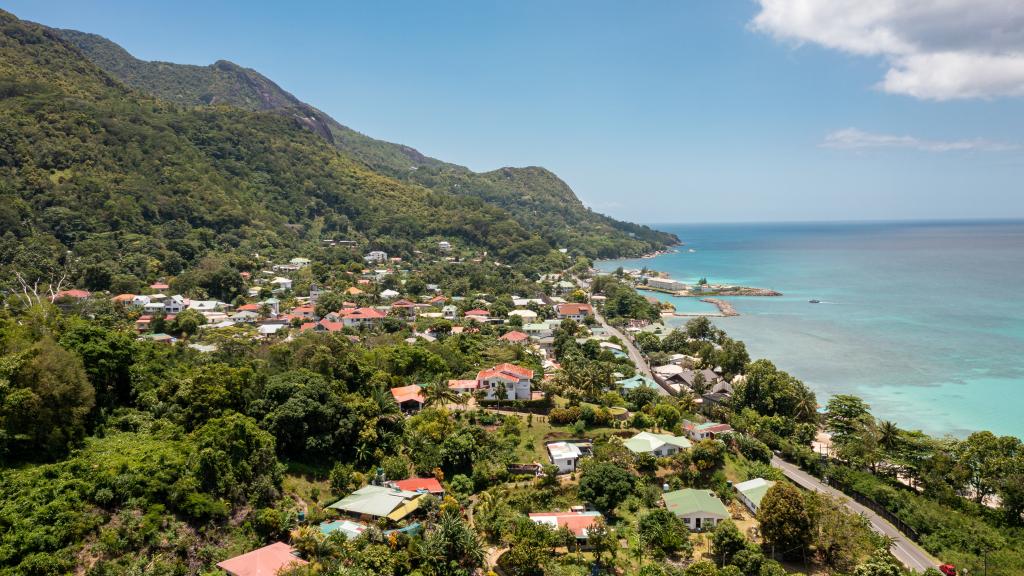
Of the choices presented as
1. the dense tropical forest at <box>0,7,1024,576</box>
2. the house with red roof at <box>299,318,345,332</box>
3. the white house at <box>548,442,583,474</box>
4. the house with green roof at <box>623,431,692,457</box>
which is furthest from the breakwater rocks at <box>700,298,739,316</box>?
the white house at <box>548,442,583,474</box>

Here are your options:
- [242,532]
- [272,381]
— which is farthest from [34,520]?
[272,381]

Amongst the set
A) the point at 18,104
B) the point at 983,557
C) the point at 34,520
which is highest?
the point at 18,104

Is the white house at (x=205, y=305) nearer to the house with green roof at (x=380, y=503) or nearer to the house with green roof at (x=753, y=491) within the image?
the house with green roof at (x=380, y=503)

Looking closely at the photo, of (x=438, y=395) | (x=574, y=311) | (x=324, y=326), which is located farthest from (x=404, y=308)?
(x=438, y=395)

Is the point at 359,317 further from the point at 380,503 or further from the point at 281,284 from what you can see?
the point at 380,503

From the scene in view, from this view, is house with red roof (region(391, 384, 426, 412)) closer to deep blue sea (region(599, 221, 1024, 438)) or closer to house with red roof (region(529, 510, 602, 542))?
house with red roof (region(529, 510, 602, 542))

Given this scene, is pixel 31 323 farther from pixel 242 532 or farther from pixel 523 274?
pixel 523 274
